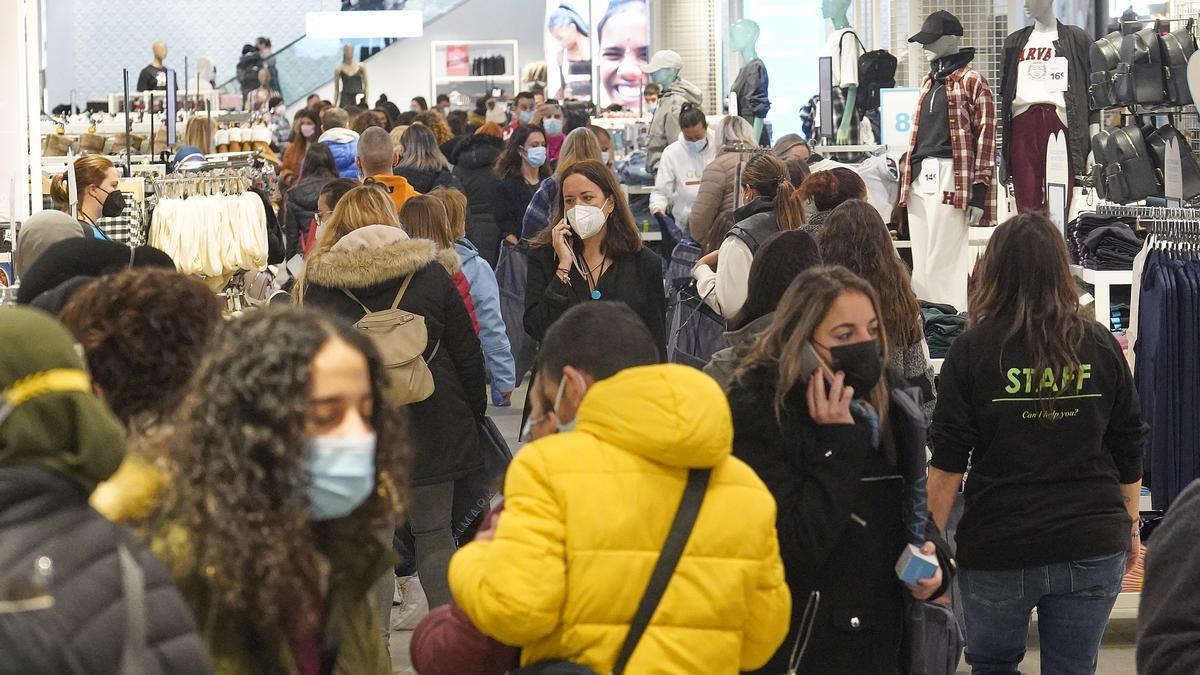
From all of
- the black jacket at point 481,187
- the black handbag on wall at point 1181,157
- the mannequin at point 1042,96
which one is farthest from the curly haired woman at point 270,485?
the black jacket at point 481,187

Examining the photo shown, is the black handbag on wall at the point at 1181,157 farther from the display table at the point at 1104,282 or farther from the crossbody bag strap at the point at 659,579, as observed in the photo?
the crossbody bag strap at the point at 659,579

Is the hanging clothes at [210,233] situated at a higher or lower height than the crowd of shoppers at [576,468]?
higher

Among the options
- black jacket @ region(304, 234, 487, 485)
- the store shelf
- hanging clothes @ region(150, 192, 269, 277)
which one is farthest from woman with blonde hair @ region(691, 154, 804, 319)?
the store shelf

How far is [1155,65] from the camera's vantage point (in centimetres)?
594

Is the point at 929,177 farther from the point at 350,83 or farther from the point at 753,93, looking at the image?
the point at 350,83

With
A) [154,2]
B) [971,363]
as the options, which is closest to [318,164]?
[971,363]

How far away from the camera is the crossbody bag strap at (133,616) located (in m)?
1.74

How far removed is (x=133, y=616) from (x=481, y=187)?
8.86 m

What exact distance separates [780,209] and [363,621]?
375 cm

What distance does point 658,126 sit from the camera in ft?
40.6

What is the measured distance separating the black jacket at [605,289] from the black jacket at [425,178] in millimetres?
3610

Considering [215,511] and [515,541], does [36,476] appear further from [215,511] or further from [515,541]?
[515,541]

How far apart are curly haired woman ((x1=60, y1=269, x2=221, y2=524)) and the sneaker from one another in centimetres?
325

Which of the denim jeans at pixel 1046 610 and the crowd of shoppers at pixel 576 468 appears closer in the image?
the crowd of shoppers at pixel 576 468
